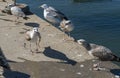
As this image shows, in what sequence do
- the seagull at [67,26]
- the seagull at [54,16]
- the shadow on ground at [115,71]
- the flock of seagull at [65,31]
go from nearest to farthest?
the shadow on ground at [115,71] → the flock of seagull at [65,31] → the seagull at [67,26] → the seagull at [54,16]

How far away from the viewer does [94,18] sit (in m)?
19.4

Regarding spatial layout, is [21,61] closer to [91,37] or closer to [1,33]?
[1,33]

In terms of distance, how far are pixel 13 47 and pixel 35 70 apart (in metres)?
2.11

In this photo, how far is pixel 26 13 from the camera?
17625 mm

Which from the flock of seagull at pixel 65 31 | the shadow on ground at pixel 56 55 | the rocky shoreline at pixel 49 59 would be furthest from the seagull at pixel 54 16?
the shadow on ground at pixel 56 55

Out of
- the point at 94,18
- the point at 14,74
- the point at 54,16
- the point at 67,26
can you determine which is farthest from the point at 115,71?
the point at 94,18

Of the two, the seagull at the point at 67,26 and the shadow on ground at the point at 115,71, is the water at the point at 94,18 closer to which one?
the seagull at the point at 67,26

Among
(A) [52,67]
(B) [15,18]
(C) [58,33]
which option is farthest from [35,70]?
(B) [15,18]

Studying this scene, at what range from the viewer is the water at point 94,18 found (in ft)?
53.3

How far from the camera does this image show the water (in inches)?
640

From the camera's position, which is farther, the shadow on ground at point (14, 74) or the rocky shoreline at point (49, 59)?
the rocky shoreline at point (49, 59)

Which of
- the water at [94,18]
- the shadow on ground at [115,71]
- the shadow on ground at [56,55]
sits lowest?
the water at [94,18]

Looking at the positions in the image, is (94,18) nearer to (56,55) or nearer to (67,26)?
(67,26)

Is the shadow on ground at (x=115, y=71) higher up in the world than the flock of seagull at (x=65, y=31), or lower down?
lower down
